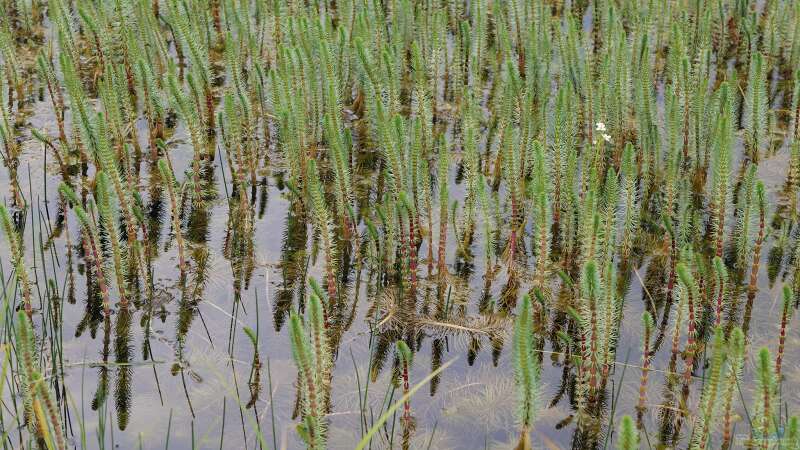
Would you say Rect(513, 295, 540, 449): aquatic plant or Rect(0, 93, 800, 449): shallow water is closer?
Rect(513, 295, 540, 449): aquatic plant

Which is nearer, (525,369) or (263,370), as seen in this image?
(525,369)

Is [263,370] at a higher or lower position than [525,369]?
lower

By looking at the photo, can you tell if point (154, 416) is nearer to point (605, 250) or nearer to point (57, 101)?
point (605, 250)

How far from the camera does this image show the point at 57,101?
217 inches

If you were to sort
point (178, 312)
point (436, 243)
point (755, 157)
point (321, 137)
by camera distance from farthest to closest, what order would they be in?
point (321, 137) → point (755, 157) → point (436, 243) → point (178, 312)

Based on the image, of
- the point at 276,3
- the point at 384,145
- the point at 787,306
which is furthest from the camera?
the point at 276,3

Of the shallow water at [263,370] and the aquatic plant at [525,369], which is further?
the shallow water at [263,370]

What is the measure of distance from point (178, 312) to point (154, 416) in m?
0.64

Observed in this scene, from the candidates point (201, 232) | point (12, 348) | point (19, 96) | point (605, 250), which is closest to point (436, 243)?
point (605, 250)

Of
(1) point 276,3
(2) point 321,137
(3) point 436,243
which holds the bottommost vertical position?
(3) point 436,243

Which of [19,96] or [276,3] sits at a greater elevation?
[276,3]

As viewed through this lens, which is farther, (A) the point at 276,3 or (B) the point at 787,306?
(A) the point at 276,3

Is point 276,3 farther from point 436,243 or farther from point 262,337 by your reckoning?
point 262,337

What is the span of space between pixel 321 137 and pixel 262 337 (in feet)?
6.00
